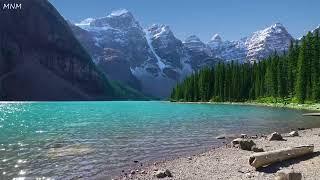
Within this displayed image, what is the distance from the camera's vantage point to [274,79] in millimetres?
142500

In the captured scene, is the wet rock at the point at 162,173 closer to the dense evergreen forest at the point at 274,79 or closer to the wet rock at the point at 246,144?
the wet rock at the point at 246,144

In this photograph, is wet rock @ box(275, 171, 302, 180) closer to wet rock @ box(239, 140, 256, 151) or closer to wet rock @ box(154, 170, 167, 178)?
wet rock @ box(154, 170, 167, 178)

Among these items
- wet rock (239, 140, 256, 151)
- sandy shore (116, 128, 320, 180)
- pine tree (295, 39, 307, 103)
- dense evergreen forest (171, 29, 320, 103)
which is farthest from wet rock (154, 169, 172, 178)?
pine tree (295, 39, 307, 103)

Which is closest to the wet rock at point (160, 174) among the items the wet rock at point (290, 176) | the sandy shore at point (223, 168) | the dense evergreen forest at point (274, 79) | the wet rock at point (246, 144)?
the sandy shore at point (223, 168)

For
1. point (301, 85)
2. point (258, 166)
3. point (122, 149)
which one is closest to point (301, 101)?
point (301, 85)

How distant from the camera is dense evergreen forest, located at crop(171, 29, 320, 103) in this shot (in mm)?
113562

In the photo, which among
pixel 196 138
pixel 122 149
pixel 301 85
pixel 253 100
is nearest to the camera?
pixel 122 149

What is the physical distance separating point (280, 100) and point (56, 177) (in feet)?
403

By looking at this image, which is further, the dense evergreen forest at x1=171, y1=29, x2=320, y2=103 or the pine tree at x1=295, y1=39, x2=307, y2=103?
the dense evergreen forest at x1=171, y1=29, x2=320, y2=103

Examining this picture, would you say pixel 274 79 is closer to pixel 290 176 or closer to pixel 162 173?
pixel 162 173

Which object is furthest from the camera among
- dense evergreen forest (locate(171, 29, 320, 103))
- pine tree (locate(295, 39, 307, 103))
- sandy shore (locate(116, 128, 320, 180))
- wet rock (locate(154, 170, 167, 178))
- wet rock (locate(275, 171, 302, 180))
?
dense evergreen forest (locate(171, 29, 320, 103))

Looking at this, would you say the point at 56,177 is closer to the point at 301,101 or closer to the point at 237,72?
the point at 301,101

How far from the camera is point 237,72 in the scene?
181500 millimetres

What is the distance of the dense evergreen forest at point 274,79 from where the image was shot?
11356cm
